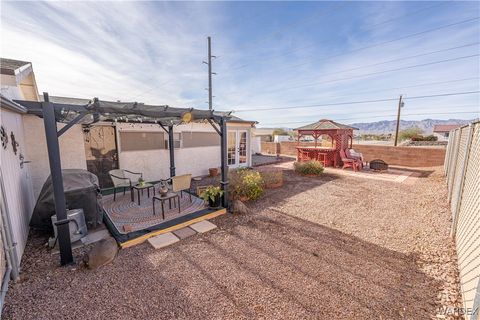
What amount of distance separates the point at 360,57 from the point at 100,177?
15.9 m

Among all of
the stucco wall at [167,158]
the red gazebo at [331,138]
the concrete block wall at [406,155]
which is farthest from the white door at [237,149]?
the concrete block wall at [406,155]

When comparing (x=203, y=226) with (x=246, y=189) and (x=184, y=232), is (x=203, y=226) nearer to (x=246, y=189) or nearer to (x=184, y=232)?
(x=184, y=232)

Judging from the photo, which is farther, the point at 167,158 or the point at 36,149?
the point at 167,158

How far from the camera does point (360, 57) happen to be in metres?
12.8

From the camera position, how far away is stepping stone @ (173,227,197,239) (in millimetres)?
3893

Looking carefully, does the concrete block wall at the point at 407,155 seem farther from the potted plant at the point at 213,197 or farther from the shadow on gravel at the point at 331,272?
the potted plant at the point at 213,197

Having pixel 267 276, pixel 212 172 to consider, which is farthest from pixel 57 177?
pixel 212 172

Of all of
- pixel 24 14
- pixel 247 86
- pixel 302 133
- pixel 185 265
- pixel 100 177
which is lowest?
pixel 185 265

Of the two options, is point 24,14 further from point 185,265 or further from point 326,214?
point 326,214

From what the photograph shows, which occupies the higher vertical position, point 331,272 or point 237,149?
point 237,149

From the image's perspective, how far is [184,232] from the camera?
403 centimetres

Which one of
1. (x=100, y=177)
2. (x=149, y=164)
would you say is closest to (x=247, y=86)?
(x=149, y=164)

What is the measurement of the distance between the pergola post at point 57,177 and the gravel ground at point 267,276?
304mm

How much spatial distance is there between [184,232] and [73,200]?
2.30 meters
